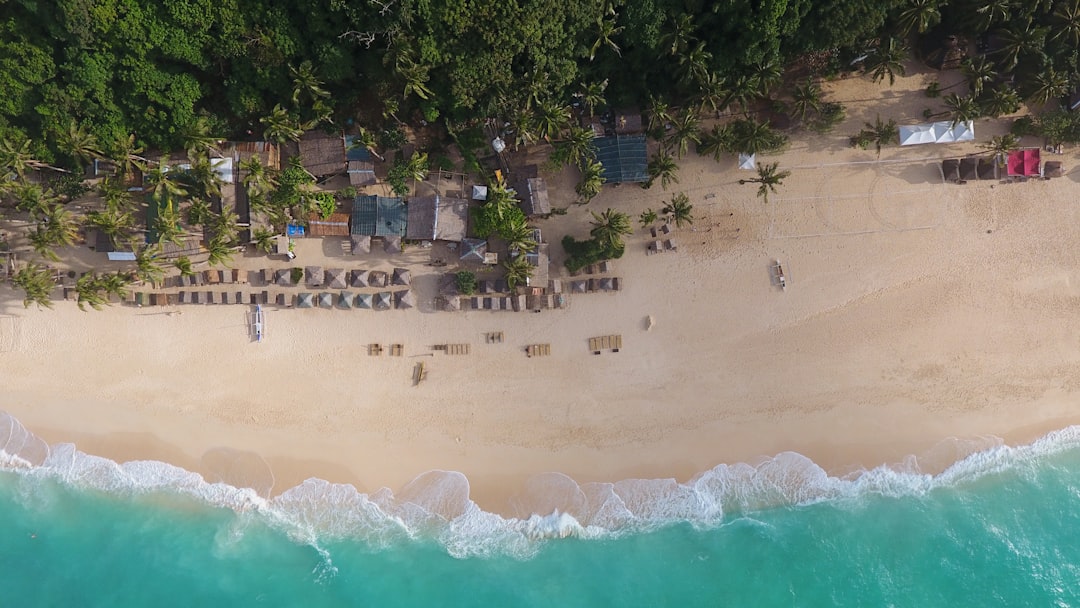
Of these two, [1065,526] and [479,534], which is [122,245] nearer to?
→ [479,534]

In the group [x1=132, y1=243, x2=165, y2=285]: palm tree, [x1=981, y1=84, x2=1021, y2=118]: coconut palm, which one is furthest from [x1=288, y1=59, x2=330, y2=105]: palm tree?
[x1=981, y1=84, x2=1021, y2=118]: coconut palm

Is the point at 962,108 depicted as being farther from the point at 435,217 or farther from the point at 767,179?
the point at 435,217

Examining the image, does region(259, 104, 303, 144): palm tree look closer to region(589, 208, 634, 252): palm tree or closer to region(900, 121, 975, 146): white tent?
region(589, 208, 634, 252): palm tree

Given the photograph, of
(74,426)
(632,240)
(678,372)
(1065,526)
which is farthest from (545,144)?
(1065,526)

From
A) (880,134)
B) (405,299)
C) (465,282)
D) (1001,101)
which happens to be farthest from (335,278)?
(1001,101)

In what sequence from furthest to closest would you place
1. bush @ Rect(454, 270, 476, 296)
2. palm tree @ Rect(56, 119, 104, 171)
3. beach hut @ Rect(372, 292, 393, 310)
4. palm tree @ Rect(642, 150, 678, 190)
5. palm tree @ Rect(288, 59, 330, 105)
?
beach hut @ Rect(372, 292, 393, 310), bush @ Rect(454, 270, 476, 296), palm tree @ Rect(642, 150, 678, 190), palm tree @ Rect(56, 119, 104, 171), palm tree @ Rect(288, 59, 330, 105)
